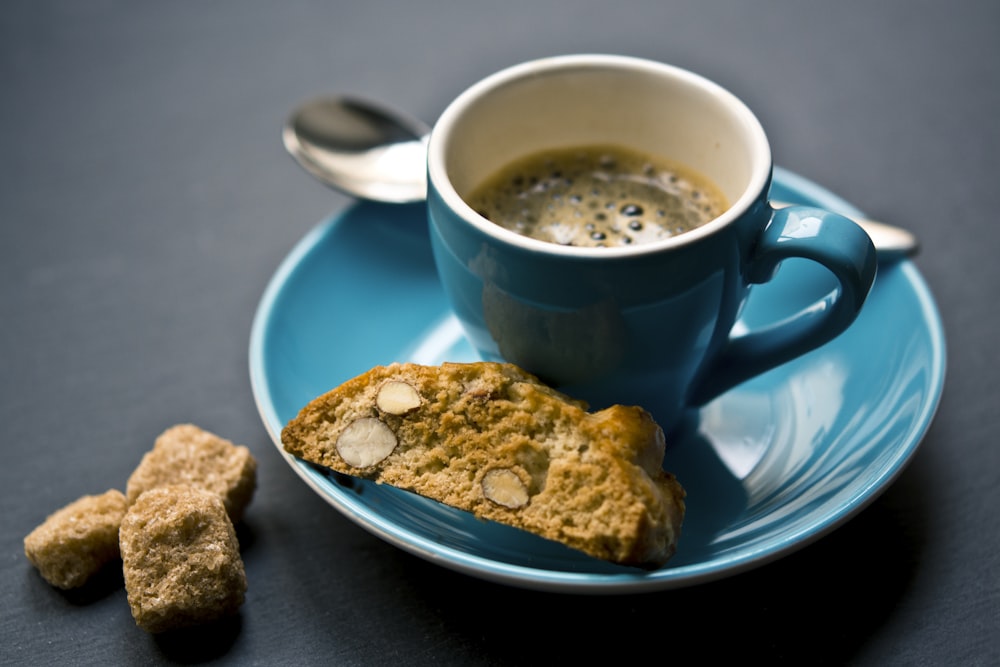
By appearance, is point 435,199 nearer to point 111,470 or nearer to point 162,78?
point 111,470

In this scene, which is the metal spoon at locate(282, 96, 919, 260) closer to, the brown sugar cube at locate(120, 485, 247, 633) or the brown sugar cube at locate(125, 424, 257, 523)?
the brown sugar cube at locate(125, 424, 257, 523)

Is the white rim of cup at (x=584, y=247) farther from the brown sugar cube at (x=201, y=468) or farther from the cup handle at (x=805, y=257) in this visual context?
the brown sugar cube at (x=201, y=468)

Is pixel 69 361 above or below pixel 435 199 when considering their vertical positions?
below

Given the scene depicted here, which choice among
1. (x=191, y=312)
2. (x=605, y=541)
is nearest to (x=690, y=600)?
(x=605, y=541)

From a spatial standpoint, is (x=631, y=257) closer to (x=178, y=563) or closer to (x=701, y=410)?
(x=701, y=410)

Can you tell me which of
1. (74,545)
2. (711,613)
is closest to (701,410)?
(711,613)

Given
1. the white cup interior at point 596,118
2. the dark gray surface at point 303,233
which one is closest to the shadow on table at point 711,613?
the dark gray surface at point 303,233

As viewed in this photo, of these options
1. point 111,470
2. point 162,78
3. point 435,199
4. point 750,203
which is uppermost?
point 750,203
